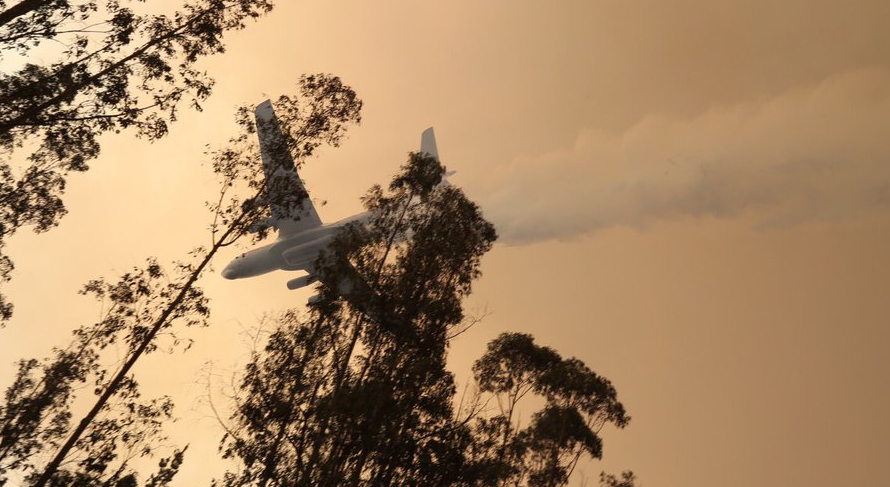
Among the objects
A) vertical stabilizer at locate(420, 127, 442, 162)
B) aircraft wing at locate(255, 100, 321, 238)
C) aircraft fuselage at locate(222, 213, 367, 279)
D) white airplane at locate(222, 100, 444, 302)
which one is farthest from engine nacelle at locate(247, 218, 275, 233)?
vertical stabilizer at locate(420, 127, 442, 162)

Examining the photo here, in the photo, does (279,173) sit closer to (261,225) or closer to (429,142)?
(261,225)

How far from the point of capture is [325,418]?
1470 centimetres

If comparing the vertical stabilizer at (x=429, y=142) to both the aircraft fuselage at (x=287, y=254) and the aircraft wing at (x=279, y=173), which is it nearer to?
the aircraft fuselage at (x=287, y=254)

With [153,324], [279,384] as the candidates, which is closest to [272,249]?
[153,324]

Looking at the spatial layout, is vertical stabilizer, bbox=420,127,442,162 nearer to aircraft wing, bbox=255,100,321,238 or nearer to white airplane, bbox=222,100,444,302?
white airplane, bbox=222,100,444,302

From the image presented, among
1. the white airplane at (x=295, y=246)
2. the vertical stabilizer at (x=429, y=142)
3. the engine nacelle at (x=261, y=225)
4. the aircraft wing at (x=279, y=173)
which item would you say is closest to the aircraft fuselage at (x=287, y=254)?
the white airplane at (x=295, y=246)

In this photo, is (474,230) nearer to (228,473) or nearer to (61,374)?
(228,473)

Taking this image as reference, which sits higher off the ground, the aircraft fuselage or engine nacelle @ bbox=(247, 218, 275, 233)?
the aircraft fuselage

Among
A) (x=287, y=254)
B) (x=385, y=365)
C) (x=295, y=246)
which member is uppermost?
(x=295, y=246)

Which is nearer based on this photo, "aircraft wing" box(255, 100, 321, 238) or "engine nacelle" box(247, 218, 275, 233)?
"engine nacelle" box(247, 218, 275, 233)

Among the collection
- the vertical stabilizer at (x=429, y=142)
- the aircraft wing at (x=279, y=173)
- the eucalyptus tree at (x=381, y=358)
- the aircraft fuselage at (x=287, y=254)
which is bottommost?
the eucalyptus tree at (x=381, y=358)

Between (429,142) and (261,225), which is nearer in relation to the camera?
(261,225)

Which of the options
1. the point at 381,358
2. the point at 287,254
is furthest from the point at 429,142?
the point at 381,358

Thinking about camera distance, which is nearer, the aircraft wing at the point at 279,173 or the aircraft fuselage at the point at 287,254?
the aircraft wing at the point at 279,173
